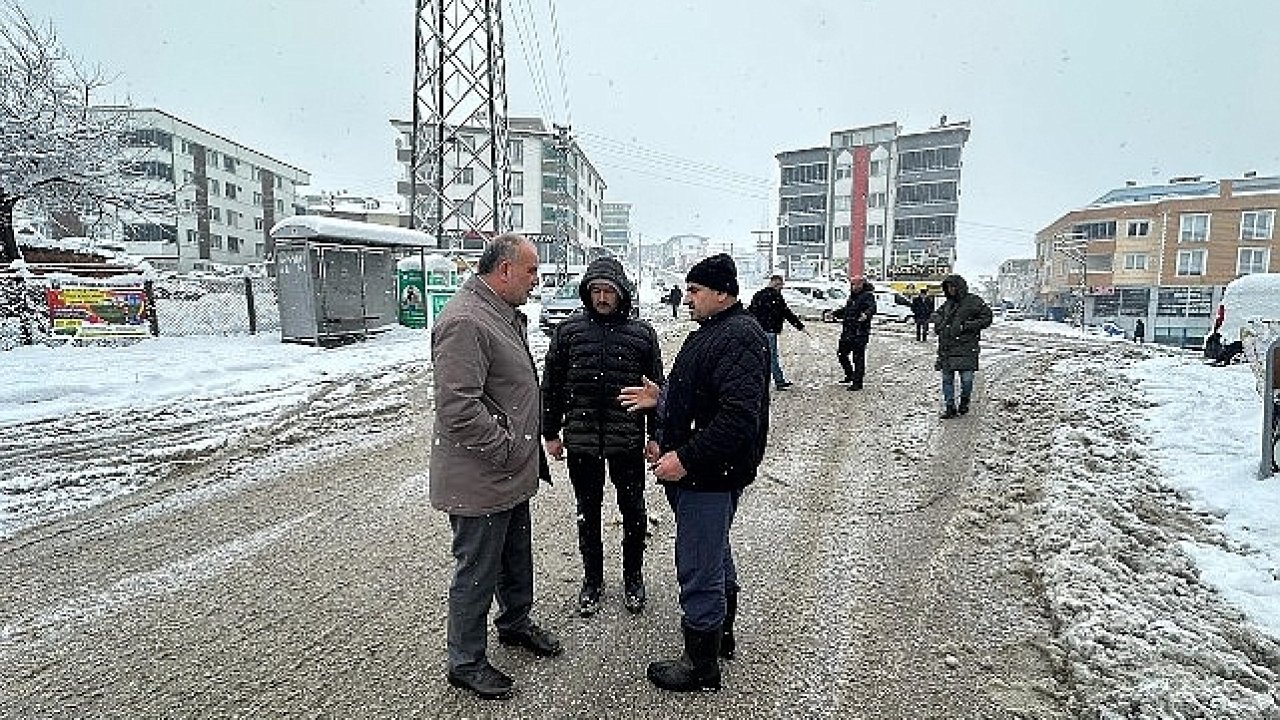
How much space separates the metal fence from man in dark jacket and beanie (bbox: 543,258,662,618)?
14294 millimetres

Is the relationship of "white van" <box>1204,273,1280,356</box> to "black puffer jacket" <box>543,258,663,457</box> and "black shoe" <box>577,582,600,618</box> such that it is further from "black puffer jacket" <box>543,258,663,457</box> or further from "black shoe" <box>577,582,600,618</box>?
"black shoe" <box>577,582,600,618</box>

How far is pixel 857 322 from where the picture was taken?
995cm

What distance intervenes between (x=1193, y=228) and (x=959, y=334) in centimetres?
5793

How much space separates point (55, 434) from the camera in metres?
7.48

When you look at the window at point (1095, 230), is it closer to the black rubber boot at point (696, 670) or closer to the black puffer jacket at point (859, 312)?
the black puffer jacket at point (859, 312)

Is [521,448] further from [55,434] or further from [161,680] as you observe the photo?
[55,434]

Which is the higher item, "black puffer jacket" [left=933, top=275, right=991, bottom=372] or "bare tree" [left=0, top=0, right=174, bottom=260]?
"bare tree" [left=0, top=0, right=174, bottom=260]

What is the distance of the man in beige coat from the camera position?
265 centimetres

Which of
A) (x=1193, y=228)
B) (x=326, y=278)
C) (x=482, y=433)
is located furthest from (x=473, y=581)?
(x=1193, y=228)

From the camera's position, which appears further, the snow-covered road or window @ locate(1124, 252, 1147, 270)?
window @ locate(1124, 252, 1147, 270)

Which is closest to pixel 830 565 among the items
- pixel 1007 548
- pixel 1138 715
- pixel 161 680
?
pixel 1007 548

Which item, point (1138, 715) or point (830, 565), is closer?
point (1138, 715)

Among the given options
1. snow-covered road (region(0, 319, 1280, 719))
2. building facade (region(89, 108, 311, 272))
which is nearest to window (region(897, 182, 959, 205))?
building facade (region(89, 108, 311, 272))

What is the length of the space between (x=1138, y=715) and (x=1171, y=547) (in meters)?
1.92
